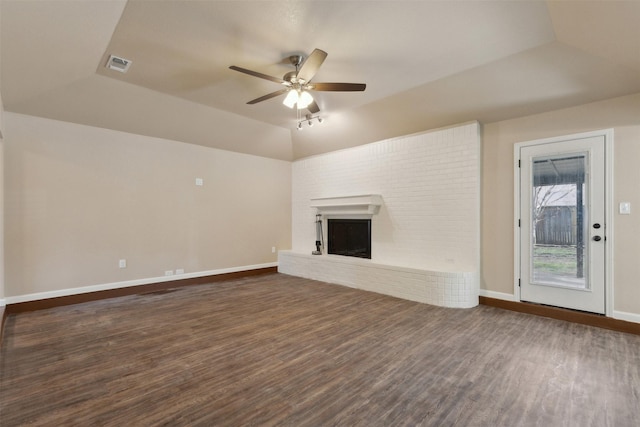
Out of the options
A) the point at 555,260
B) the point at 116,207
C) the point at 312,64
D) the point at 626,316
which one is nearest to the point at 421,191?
the point at 555,260

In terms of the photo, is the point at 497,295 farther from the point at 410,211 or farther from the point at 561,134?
the point at 561,134

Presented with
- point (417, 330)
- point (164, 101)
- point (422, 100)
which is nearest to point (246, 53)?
point (164, 101)

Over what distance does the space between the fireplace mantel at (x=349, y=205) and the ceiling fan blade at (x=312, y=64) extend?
9.05 ft

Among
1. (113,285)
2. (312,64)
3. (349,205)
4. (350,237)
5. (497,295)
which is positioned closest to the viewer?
(312,64)

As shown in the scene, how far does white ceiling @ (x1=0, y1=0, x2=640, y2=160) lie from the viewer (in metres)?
2.49

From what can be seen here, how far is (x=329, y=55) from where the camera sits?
326cm

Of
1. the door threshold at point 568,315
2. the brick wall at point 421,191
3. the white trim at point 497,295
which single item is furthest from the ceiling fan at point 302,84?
the door threshold at point 568,315

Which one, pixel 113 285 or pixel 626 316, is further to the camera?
pixel 113 285

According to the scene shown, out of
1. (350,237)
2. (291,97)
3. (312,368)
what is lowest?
(312,368)

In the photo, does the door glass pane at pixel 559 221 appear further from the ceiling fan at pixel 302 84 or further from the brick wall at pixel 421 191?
the ceiling fan at pixel 302 84

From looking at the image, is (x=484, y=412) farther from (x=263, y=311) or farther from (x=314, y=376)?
(x=263, y=311)

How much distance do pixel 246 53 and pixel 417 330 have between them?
3.53 metres

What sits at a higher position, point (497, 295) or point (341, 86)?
point (341, 86)

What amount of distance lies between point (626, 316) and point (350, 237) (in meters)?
4.03
